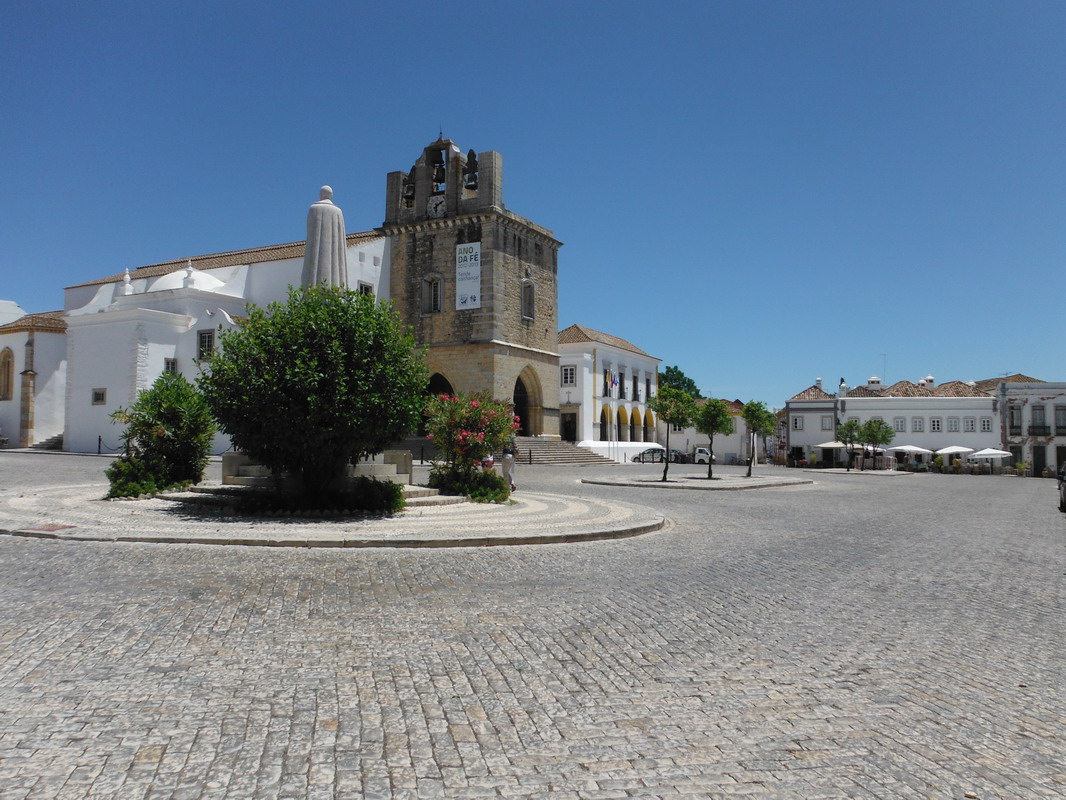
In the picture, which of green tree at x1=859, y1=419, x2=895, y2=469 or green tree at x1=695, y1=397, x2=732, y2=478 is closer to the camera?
green tree at x1=695, y1=397, x2=732, y2=478

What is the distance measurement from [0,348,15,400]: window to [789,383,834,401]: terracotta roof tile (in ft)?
165

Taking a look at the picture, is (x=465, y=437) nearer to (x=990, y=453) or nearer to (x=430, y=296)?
(x=430, y=296)

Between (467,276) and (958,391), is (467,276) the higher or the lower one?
the higher one

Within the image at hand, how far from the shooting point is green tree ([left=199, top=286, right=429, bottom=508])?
38.0 feet

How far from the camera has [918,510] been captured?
663 inches

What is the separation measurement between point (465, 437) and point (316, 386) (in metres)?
4.10

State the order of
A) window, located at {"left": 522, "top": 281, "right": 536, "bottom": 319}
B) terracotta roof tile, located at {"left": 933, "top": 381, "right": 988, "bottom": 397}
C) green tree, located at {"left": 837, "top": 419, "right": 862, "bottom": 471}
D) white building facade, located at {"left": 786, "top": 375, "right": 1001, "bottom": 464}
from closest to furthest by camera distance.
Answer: window, located at {"left": 522, "top": 281, "right": 536, "bottom": 319} < green tree, located at {"left": 837, "top": 419, "right": 862, "bottom": 471} < white building facade, located at {"left": 786, "top": 375, "right": 1001, "bottom": 464} < terracotta roof tile, located at {"left": 933, "top": 381, "right": 988, "bottom": 397}

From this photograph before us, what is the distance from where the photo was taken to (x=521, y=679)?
4.38m

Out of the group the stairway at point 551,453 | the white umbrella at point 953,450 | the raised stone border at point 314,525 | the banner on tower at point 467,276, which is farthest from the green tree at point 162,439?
the white umbrella at point 953,450

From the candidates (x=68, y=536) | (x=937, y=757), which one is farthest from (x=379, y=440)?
(x=937, y=757)

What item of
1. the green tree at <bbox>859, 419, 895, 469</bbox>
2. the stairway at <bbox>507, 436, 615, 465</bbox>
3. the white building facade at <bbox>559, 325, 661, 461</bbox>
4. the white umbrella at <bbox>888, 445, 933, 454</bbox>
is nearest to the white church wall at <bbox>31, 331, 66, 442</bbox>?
the stairway at <bbox>507, 436, 615, 465</bbox>

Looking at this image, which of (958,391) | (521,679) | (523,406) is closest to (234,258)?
(523,406)

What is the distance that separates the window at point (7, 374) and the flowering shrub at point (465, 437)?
106 ft

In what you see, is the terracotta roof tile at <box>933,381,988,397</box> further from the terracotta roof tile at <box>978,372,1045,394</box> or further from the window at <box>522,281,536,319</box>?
the window at <box>522,281,536,319</box>
